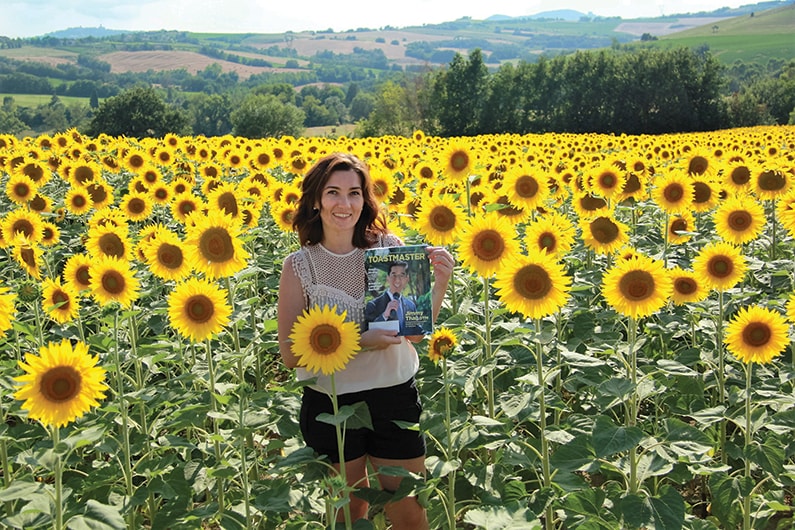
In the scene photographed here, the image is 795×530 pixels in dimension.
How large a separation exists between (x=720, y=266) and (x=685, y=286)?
0.78 feet

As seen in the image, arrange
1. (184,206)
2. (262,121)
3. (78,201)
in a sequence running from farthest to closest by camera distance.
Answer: (262,121) < (78,201) < (184,206)

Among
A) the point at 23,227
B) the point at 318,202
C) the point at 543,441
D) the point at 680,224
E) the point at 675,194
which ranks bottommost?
the point at 543,441

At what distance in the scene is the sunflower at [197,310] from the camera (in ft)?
11.9

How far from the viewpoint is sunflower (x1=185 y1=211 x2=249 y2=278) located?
4074mm

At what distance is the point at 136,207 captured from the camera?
23.8ft

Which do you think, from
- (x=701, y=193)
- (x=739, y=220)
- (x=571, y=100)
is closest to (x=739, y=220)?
(x=739, y=220)

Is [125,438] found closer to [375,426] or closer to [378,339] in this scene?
[375,426]

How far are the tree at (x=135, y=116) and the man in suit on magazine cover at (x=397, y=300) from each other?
39.5m

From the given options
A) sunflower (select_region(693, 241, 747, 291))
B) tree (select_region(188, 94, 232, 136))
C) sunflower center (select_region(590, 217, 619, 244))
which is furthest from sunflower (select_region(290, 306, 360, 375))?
tree (select_region(188, 94, 232, 136))

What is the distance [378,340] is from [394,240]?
75 cm

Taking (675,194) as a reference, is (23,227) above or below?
below

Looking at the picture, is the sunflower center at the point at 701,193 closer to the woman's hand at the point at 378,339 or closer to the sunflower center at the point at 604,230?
the sunflower center at the point at 604,230

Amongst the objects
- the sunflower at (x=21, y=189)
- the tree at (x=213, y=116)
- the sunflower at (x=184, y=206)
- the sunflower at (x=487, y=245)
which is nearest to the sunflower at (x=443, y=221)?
the sunflower at (x=487, y=245)

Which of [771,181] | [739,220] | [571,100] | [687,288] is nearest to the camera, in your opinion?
[687,288]
